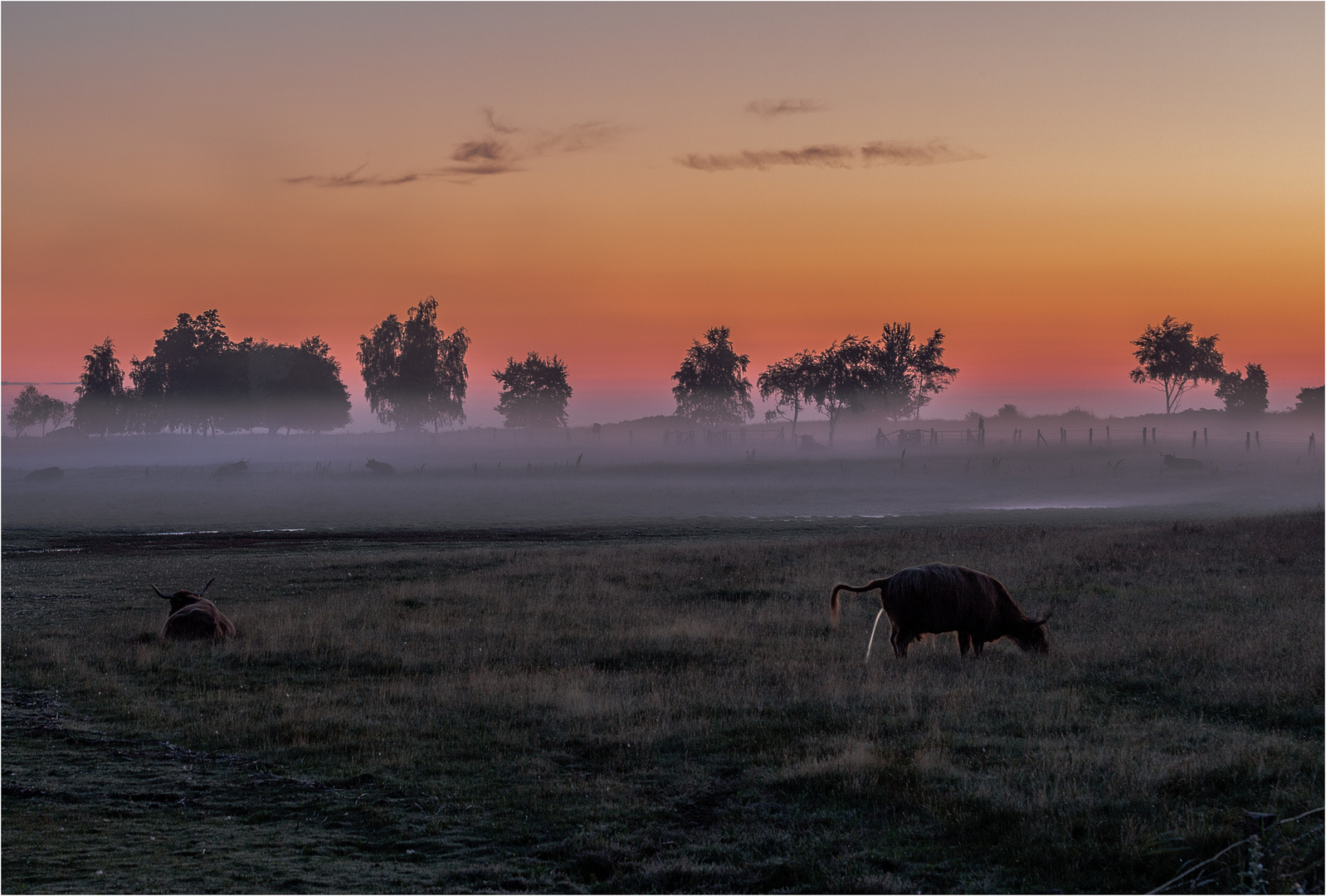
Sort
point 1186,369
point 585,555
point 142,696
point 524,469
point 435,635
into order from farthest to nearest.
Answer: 1. point 1186,369
2. point 524,469
3. point 585,555
4. point 435,635
5. point 142,696

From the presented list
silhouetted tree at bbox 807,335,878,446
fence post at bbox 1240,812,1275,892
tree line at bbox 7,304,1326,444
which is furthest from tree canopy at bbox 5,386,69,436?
fence post at bbox 1240,812,1275,892

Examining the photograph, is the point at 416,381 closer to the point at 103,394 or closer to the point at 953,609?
the point at 103,394

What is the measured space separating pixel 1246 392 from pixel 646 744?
12602cm

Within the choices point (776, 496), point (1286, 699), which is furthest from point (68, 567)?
point (776, 496)

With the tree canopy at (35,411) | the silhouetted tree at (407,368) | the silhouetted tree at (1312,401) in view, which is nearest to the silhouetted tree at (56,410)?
the tree canopy at (35,411)

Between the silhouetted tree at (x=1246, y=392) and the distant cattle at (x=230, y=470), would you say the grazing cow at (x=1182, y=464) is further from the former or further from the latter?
the distant cattle at (x=230, y=470)

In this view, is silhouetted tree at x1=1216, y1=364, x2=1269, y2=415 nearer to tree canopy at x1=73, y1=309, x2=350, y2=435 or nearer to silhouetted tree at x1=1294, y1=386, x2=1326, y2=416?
silhouetted tree at x1=1294, y1=386, x2=1326, y2=416

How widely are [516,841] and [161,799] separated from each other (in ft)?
12.1

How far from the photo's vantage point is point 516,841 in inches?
348

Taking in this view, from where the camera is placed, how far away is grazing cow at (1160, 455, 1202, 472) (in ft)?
238

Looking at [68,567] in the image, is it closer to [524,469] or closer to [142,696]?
[142,696]

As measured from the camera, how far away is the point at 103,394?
120938mm

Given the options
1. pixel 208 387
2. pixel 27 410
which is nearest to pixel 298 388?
pixel 208 387

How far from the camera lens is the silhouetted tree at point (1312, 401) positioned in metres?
118
